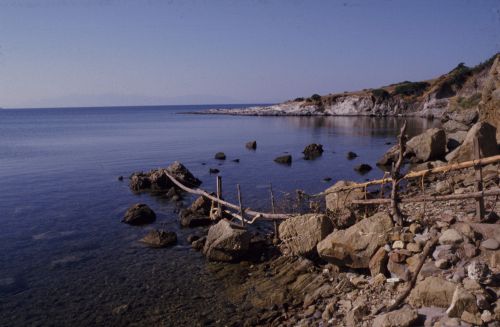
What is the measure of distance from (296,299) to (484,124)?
19.0m

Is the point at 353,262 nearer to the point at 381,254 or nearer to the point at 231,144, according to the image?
the point at 381,254

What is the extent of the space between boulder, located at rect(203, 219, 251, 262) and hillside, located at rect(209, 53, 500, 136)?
64.8 metres

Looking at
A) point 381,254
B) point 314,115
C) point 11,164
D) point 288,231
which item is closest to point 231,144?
point 11,164

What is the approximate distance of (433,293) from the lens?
9.30m

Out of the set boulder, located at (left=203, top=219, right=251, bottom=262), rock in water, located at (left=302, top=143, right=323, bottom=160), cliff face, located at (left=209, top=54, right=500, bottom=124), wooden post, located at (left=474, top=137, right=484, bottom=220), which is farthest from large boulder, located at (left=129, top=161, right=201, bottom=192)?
cliff face, located at (left=209, top=54, right=500, bottom=124)

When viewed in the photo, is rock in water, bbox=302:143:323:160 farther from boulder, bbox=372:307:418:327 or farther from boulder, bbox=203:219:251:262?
boulder, bbox=372:307:418:327

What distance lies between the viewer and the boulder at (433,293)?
9125mm

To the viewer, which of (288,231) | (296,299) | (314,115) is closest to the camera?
(296,299)

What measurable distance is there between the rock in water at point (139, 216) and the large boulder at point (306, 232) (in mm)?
9995

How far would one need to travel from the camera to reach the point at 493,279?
922 centimetres

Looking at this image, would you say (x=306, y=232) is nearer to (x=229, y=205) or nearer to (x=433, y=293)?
(x=433, y=293)

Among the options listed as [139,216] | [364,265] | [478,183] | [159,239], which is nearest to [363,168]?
[139,216]

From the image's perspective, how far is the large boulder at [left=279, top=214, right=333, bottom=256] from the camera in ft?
48.7

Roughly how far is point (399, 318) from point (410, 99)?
363ft
